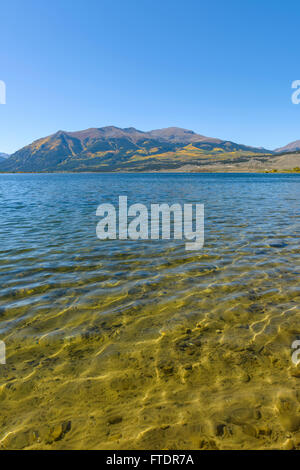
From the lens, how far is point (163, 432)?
4.36 metres

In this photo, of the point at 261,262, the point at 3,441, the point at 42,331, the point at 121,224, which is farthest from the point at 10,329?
the point at 121,224

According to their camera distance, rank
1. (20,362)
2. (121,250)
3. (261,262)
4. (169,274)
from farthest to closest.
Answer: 1. (121,250)
2. (261,262)
3. (169,274)
4. (20,362)

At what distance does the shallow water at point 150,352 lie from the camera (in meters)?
4.41

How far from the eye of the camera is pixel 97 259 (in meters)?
13.1

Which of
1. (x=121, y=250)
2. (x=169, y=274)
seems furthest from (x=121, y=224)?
(x=169, y=274)

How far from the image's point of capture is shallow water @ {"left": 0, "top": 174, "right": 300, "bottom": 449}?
441 cm

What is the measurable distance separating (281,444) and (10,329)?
6863 millimetres

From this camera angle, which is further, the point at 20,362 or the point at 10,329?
the point at 10,329

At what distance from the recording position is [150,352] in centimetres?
639

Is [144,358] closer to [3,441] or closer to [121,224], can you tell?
[3,441]
